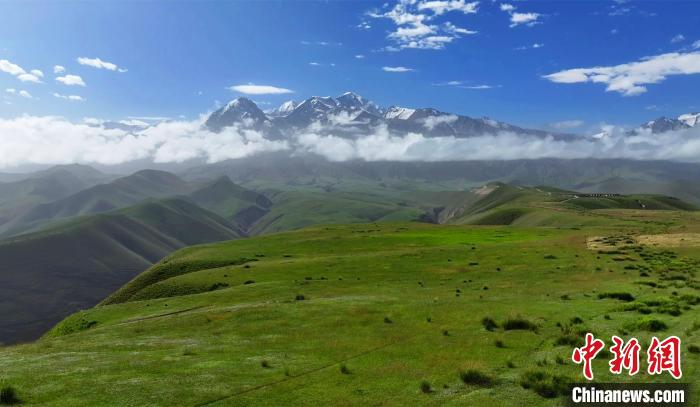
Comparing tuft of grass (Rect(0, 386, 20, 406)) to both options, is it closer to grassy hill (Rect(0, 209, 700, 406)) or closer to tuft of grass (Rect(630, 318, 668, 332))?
grassy hill (Rect(0, 209, 700, 406))

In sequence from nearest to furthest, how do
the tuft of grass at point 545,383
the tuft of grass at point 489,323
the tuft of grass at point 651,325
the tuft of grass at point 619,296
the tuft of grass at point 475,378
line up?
the tuft of grass at point 545,383
the tuft of grass at point 475,378
the tuft of grass at point 651,325
the tuft of grass at point 489,323
the tuft of grass at point 619,296

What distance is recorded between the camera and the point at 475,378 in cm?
2116

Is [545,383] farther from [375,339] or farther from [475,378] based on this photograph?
[375,339]

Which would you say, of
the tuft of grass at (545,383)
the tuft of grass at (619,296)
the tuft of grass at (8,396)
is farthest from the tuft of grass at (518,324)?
the tuft of grass at (8,396)

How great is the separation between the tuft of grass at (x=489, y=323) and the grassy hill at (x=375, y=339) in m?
0.09

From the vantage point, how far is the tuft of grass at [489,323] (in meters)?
30.3

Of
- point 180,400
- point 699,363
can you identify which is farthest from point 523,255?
point 180,400

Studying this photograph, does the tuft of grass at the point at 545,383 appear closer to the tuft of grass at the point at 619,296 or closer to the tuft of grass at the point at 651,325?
the tuft of grass at the point at 651,325

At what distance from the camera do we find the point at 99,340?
34562 mm

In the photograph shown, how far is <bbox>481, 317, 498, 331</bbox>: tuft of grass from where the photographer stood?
99.5ft

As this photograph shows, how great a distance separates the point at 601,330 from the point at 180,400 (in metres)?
24.2

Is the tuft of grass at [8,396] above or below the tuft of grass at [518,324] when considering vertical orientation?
above
